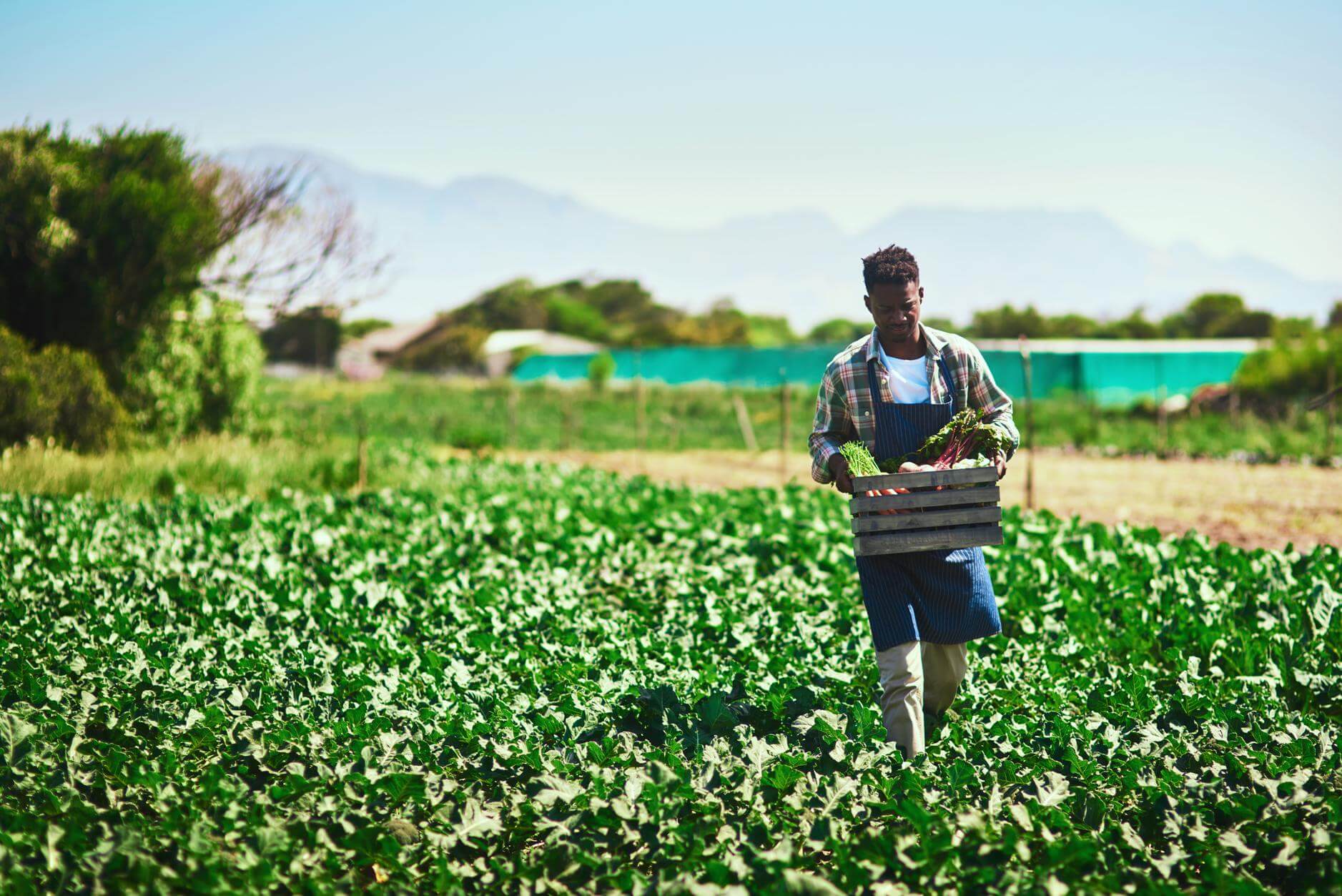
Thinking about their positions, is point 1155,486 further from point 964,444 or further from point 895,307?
point 895,307

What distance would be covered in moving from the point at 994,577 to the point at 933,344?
8.74ft

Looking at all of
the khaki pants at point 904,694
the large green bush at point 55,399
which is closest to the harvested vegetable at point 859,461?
the khaki pants at point 904,694

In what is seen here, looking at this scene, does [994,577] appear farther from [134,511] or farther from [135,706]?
[134,511]

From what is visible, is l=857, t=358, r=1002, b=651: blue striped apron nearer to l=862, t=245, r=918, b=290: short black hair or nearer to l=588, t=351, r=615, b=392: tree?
l=862, t=245, r=918, b=290: short black hair

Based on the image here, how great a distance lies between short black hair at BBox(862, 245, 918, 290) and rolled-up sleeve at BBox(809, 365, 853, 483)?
1.26ft

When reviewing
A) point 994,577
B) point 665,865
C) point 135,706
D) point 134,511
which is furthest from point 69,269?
point 665,865

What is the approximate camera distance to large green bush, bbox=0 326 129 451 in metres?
11.7

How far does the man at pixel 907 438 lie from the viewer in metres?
3.74

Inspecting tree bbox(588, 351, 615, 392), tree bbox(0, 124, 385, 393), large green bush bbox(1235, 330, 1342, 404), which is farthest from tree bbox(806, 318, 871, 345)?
tree bbox(0, 124, 385, 393)

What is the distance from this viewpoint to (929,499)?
365 cm

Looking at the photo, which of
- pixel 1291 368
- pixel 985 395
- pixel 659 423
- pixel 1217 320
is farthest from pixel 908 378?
pixel 1217 320

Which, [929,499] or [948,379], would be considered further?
[948,379]

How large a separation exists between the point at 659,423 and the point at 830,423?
865 inches

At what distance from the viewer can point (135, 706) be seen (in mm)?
4133
